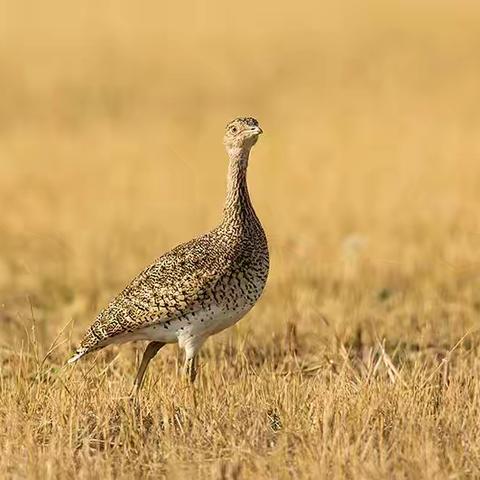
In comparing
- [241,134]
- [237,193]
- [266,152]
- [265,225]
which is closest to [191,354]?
[237,193]

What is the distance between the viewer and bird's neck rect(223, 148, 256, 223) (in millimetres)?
7471

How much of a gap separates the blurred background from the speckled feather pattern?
0.58 m

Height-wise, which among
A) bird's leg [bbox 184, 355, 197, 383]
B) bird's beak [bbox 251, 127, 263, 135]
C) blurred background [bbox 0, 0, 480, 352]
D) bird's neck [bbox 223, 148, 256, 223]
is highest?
blurred background [bbox 0, 0, 480, 352]

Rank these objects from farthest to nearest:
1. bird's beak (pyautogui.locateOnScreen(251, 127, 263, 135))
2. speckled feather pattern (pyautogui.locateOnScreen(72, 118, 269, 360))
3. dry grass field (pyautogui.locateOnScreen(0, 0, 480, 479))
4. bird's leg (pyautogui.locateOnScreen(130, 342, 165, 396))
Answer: bird's beak (pyautogui.locateOnScreen(251, 127, 263, 135)) < speckled feather pattern (pyautogui.locateOnScreen(72, 118, 269, 360)) < bird's leg (pyautogui.locateOnScreen(130, 342, 165, 396)) < dry grass field (pyautogui.locateOnScreen(0, 0, 480, 479))

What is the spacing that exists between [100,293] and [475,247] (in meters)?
3.66

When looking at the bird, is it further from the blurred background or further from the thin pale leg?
the blurred background

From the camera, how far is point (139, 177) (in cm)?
1836

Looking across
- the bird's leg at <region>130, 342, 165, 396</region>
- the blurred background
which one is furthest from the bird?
the blurred background

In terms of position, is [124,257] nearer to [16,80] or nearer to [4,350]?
[4,350]

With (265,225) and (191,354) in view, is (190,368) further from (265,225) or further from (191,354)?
(265,225)

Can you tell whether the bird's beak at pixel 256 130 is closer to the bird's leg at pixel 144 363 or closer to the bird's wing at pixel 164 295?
the bird's wing at pixel 164 295

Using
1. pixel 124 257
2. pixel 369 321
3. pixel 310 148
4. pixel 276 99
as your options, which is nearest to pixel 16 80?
pixel 276 99

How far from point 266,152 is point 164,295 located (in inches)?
499

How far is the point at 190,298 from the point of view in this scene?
7031 mm
